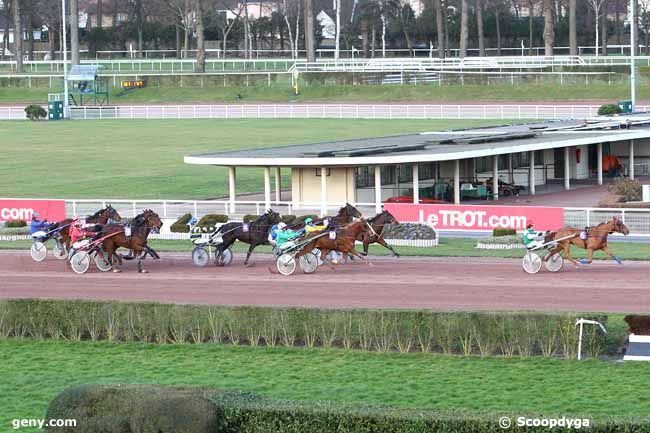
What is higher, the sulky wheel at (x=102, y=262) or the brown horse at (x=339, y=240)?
the brown horse at (x=339, y=240)

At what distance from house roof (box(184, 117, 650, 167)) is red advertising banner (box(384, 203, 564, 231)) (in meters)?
3.35

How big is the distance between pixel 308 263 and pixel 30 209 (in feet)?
32.9

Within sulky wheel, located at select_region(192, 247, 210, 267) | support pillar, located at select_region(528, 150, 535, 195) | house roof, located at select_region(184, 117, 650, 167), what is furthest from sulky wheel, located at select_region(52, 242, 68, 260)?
support pillar, located at select_region(528, 150, 535, 195)

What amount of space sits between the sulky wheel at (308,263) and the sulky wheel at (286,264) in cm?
23

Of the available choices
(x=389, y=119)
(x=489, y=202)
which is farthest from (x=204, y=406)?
(x=389, y=119)

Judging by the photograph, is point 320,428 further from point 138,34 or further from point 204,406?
point 138,34

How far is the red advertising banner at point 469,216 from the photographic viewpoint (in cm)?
2583

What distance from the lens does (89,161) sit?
45.9m

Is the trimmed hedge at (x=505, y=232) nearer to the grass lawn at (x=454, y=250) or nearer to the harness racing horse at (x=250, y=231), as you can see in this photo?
the grass lawn at (x=454, y=250)

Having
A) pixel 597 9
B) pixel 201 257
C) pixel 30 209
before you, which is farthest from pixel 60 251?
pixel 597 9

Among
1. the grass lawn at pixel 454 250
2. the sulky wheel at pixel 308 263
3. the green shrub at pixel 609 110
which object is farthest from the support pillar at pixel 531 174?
the green shrub at pixel 609 110

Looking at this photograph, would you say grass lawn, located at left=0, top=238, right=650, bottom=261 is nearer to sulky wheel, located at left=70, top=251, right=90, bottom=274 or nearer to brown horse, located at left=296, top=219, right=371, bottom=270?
brown horse, located at left=296, top=219, right=371, bottom=270

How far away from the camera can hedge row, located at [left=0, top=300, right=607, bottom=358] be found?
607 inches

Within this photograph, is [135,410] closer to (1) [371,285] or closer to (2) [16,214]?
(1) [371,285]
